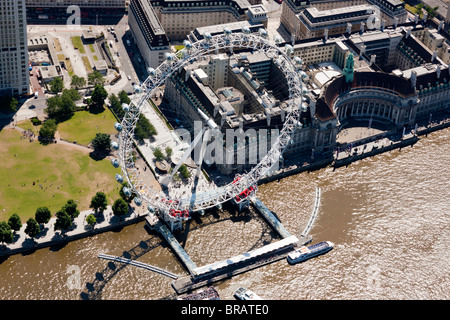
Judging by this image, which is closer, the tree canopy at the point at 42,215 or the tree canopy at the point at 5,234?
the tree canopy at the point at 5,234

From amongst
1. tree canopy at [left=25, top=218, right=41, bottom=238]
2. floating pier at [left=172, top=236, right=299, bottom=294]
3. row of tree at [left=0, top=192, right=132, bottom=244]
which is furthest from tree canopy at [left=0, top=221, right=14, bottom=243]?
floating pier at [left=172, top=236, right=299, bottom=294]

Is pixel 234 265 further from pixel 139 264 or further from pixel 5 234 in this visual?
pixel 5 234

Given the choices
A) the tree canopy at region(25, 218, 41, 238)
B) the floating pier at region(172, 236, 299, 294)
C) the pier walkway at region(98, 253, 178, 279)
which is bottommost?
the pier walkway at region(98, 253, 178, 279)

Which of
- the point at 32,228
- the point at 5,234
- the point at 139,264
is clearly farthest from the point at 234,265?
Answer: the point at 5,234

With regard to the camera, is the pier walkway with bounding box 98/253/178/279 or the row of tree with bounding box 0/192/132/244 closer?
the pier walkway with bounding box 98/253/178/279

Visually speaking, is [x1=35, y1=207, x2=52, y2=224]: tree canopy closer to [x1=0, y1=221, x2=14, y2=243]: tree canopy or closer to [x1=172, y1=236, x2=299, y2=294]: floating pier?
[x1=0, y1=221, x2=14, y2=243]: tree canopy

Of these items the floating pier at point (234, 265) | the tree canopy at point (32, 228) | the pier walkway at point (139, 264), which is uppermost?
the tree canopy at point (32, 228)

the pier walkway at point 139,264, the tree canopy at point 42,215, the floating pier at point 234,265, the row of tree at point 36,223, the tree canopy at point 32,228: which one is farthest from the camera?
the tree canopy at point 42,215

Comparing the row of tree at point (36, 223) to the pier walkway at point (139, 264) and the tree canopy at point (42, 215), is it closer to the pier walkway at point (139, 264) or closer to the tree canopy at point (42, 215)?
the tree canopy at point (42, 215)

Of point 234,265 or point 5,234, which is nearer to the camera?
point 5,234

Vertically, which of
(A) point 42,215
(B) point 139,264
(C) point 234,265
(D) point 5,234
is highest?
(A) point 42,215

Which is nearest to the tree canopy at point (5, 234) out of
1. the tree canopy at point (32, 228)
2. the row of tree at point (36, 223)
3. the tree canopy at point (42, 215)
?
the row of tree at point (36, 223)

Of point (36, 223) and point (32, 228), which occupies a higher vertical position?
point (36, 223)
